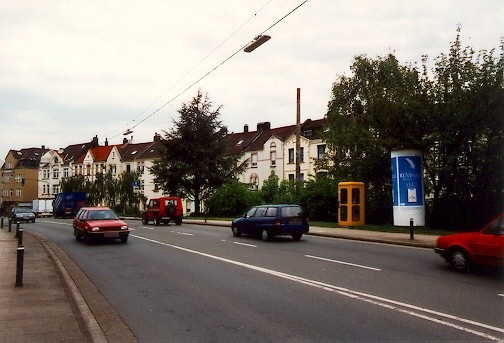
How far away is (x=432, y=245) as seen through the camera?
1728cm

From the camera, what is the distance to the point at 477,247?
444 inches

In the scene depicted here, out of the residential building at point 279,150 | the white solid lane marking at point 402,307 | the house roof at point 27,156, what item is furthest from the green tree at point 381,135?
the house roof at point 27,156

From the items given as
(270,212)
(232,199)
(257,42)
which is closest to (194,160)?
(232,199)

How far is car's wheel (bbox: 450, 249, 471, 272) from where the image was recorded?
11523mm

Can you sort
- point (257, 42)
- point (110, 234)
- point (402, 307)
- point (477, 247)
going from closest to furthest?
1. point (402, 307)
2. point (477, 247)
3. point (257, 42)
4. point (110, 234)

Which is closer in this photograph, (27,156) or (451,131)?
(451,131)

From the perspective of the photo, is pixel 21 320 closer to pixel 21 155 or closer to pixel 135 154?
pixel 135 154

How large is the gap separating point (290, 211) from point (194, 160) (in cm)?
3201

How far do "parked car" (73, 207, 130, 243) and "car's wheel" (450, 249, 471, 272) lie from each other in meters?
12.6

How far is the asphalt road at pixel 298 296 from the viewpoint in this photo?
659cm

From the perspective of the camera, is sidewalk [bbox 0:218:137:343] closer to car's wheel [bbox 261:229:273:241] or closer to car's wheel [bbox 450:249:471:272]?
car's wheel [bbox 450:249:471:272]

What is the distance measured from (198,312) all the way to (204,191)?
45.3 metres

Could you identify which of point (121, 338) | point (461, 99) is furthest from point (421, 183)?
point (121, 338)

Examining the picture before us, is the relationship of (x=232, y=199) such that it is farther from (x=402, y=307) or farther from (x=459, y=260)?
(x=402, y=307)
